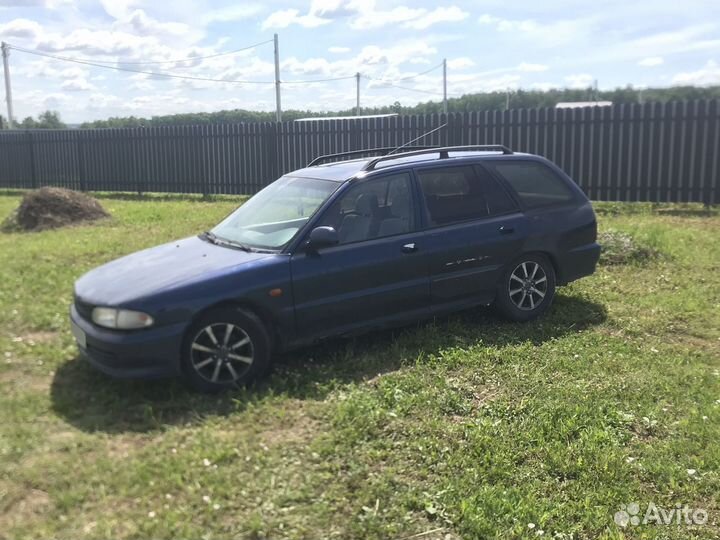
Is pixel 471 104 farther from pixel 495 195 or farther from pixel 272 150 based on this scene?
pixel 495 195

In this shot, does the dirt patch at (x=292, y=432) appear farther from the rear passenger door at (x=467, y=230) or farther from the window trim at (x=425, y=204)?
the window trim at (x=425, y=204)

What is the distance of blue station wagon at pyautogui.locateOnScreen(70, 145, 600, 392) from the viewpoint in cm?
439

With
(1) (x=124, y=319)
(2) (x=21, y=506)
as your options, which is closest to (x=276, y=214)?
(1) (x=124, y=319)

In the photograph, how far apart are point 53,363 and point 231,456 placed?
2.23m

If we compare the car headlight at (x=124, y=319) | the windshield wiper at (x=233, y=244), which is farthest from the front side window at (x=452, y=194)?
the car headlight at (x=124, y=319)

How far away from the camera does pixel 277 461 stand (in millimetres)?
3600

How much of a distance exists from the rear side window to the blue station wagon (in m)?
0.01

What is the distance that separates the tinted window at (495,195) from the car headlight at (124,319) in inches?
123

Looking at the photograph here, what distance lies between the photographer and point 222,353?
4.48 meters

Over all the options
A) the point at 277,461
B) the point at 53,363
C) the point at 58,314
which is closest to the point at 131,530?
the point at 277,461

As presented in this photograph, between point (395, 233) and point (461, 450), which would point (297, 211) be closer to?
point (395, 233)

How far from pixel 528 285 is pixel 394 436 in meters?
2.60

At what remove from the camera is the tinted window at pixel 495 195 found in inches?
232

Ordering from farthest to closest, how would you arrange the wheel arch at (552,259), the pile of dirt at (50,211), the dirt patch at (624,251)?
1. the pile of dirt at (50,211)
2. the dirt patch at (624,251)
3. the wheel arch at (552,259)
